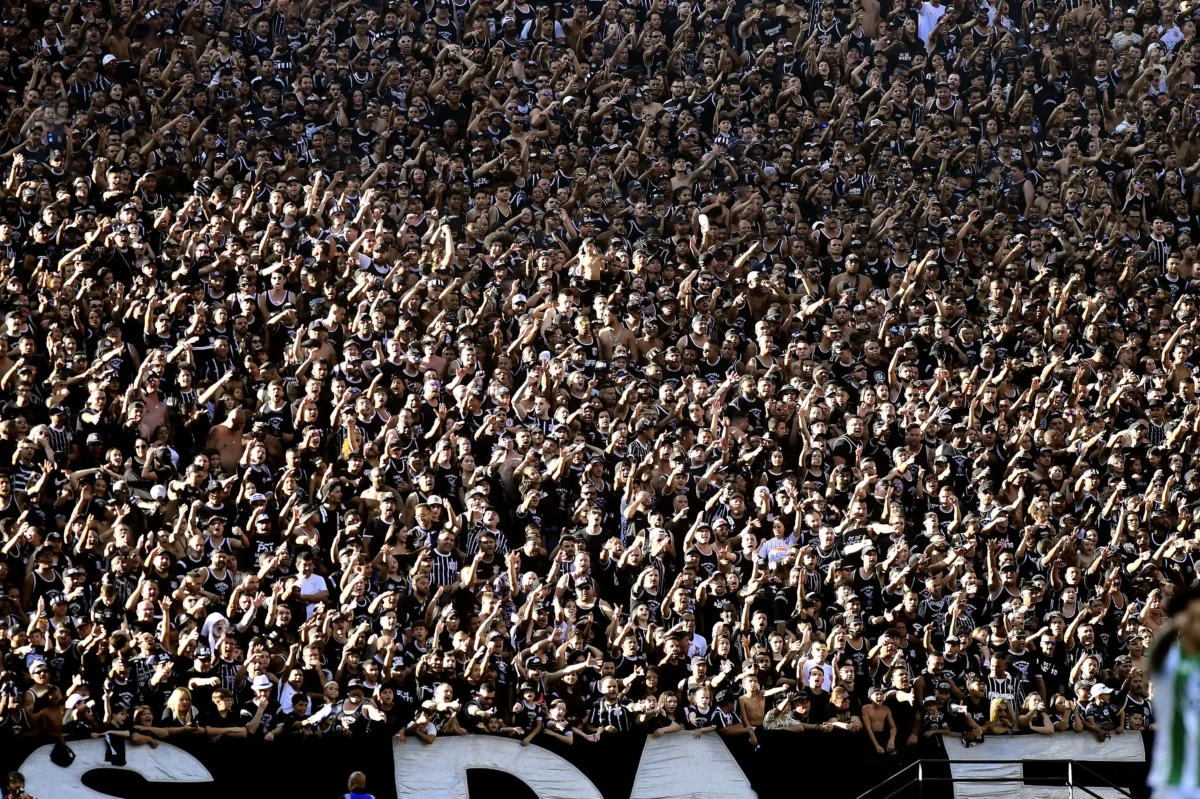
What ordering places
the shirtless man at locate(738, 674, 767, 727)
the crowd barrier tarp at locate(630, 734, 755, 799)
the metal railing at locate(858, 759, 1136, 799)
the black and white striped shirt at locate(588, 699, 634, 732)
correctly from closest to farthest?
1. the metal railing at locate(858, 759, 1136, 799)
2. the crowd barrier tarp at locate(630, 734, 755, 799)
3. the black and white striped shirt at locate(588, 699, 634, 732)
4. the shirtless man at locate(738, 674, 767, 727)

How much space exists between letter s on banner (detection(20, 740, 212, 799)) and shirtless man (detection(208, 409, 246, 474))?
3.66 meters

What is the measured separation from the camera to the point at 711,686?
14.2 meters

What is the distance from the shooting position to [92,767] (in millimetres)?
12766

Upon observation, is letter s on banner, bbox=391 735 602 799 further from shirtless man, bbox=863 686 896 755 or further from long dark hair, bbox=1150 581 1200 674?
long dark hair, bbox=1150 581 1200 674

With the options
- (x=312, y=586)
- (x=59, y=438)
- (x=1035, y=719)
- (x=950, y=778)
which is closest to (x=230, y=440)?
(x=59, y=438)

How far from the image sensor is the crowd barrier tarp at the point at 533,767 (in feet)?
41.9

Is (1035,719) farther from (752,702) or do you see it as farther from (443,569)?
(443,569)

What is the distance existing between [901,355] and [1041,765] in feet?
16.9

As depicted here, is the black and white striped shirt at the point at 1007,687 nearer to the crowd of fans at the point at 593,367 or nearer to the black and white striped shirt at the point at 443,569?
the crowd of fans at the point at 593,367

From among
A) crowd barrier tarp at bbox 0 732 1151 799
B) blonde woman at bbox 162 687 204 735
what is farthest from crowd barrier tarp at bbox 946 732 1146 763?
blonde woman at bbox 162 687 204 735

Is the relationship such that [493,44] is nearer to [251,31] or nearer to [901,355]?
[251,31]

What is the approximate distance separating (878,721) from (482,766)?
3344 millimetres

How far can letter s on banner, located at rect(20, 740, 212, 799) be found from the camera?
12.7 meters

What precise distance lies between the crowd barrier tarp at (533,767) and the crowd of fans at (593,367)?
20cm
